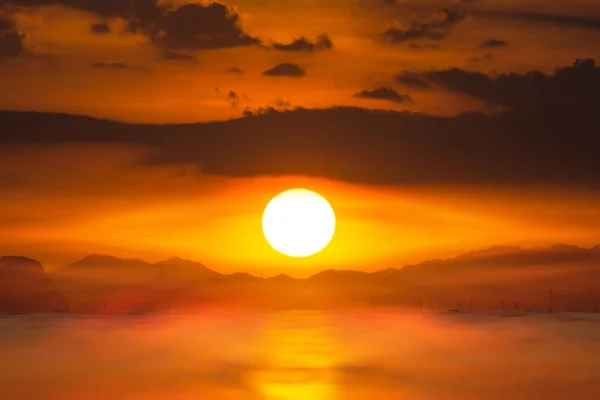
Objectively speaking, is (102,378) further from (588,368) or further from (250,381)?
(588,368)

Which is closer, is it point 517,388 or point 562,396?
point 562,396

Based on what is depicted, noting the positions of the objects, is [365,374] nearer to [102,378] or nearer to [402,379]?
[402,379]

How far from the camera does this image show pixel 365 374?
6850 inches

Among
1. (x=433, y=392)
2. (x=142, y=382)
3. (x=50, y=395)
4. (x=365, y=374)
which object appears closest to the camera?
(x=50, y=395)


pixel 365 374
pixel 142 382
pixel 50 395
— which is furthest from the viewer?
pixel 365 374

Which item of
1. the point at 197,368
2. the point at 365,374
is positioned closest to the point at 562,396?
the point at 365,374

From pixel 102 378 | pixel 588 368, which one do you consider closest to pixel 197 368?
pixel 102 378

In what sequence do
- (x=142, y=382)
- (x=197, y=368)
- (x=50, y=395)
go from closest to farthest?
(x=50, y=395), (x=142, y=382), (x=197, y=368)

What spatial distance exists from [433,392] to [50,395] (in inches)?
1829

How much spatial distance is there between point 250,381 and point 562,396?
43.9 metres

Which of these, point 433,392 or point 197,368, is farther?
point 197,368

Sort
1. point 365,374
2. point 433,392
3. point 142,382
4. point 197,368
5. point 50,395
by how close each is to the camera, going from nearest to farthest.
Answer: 1. point 50,395
2. point 433,392
3. point 142,382
4. point 365,374
5. point 197,368

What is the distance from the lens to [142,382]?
519 feet

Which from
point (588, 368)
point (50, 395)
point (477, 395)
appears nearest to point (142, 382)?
point (50, 395)
